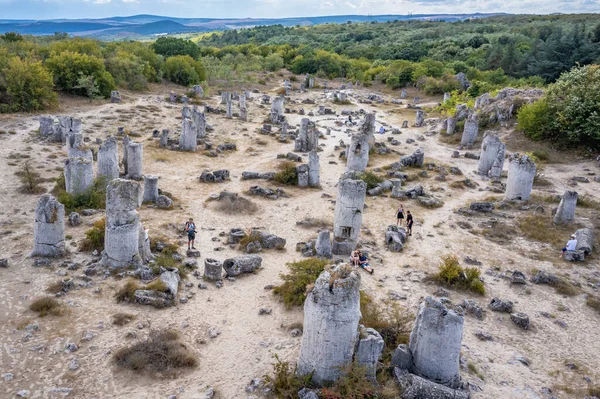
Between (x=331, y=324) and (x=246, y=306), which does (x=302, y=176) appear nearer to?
(x=246, y=306)

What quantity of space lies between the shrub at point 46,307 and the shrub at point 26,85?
24117mm

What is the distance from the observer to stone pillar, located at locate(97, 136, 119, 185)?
19125 mm

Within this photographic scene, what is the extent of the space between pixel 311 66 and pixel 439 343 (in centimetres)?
5753

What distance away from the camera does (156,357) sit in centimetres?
961

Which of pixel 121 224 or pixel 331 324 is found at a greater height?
pixel 331 324

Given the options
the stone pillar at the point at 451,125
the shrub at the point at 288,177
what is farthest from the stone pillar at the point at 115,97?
the stone pillar at the point at 451,125

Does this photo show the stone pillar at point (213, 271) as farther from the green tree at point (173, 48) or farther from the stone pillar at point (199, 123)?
the green tree at point (173, 48)

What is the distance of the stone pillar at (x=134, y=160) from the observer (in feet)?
68.5

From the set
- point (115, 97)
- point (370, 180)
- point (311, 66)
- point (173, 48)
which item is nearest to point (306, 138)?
point (370, 180)

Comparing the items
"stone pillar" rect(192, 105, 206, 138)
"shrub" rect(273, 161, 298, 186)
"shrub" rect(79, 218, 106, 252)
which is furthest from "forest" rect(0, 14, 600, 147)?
"shrub" rect(79, 218, 106, 252)

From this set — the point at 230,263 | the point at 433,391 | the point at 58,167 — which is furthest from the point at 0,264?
the point at 433,391

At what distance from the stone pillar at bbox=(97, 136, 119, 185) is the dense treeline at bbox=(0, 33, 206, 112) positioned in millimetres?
15246

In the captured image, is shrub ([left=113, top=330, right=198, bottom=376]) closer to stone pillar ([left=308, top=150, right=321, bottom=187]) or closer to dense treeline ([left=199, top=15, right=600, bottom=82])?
stone pillar ([left=308, top=150, right=321, bottom=187])

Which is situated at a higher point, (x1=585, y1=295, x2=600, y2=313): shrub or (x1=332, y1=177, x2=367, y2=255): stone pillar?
(x1=332, y1=177, x2=367, y2=255): stone pillar
